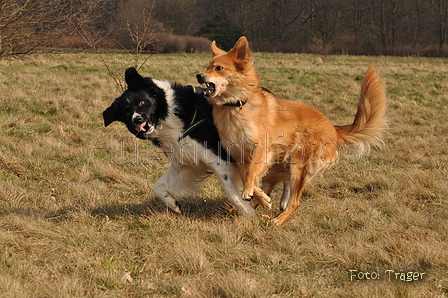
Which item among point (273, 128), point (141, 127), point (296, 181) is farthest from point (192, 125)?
point (296, 181)

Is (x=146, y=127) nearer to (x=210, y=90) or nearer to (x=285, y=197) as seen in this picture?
(x=210, y=90)

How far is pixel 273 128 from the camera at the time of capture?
435cm

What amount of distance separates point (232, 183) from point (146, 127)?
99 centimetres

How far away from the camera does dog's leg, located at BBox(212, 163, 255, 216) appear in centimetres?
428

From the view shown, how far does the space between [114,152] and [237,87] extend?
353 centimetres

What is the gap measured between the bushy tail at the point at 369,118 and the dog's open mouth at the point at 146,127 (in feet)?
6.73

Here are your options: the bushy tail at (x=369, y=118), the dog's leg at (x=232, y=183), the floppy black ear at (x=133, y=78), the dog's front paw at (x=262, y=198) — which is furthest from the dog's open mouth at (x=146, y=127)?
the bushy tail at (x=369, y=118)

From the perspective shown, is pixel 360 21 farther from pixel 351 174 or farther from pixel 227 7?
pixel 351 174

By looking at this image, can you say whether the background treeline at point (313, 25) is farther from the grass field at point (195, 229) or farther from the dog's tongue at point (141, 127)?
the dog's tongue at point (141, 127)

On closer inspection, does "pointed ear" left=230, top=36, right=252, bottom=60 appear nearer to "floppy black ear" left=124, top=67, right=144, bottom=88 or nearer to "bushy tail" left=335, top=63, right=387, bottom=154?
"floppy black ear" left=124, top=67, right=144, bottom=88

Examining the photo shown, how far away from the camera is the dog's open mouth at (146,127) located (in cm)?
408

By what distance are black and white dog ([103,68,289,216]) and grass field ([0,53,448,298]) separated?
0.50 metres

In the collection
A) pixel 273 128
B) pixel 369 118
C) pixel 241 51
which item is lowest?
pixel 369 118

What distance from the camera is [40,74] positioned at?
44.8 feet
